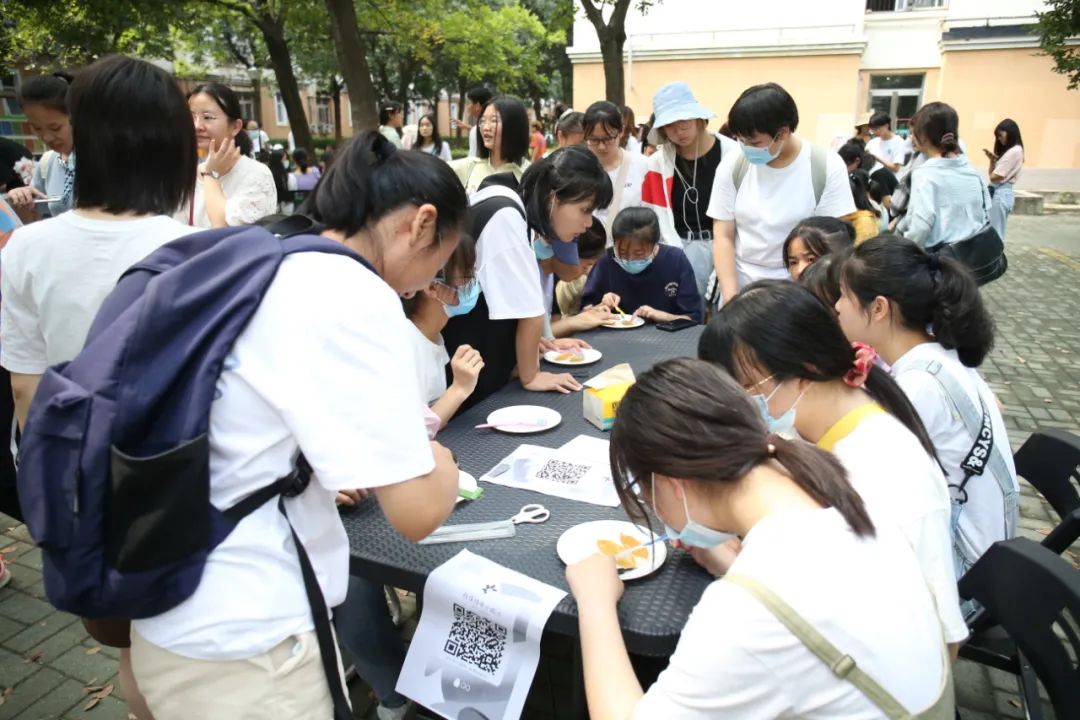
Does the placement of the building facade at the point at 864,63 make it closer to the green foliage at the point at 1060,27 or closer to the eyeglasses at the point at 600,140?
the green foliage at the point at 1060,27

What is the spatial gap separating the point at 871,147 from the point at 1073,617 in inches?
426

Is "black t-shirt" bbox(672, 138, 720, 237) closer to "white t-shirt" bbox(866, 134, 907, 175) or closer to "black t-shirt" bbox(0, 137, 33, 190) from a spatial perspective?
"black t-shirt" bbox(0, 137, 33, 190)

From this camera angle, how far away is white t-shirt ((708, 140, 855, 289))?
10.9 feet

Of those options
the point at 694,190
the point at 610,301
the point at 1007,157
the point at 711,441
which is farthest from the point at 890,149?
the point at 711,441

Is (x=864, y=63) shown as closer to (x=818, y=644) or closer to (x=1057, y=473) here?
(x=1057, y=473)

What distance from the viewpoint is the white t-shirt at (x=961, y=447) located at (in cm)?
181

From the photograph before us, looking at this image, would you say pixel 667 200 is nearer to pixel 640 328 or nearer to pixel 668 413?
pixel 640 328

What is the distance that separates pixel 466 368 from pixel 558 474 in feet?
1.59

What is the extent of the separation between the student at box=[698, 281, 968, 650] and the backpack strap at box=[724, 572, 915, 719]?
1.52 feet

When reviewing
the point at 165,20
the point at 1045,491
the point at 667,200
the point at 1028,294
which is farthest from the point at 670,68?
Answer: the point at 1045,491

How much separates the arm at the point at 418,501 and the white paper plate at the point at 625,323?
7.79 ft

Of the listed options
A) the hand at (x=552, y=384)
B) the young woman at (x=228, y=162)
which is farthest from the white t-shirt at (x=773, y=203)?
the young woman at (x=228, y=162)

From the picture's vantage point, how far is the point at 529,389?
101 inches

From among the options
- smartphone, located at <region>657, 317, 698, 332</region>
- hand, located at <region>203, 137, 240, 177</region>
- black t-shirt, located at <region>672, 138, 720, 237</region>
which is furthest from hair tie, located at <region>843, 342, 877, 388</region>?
hand, located at <region>203, 137, 240, 177</region>
